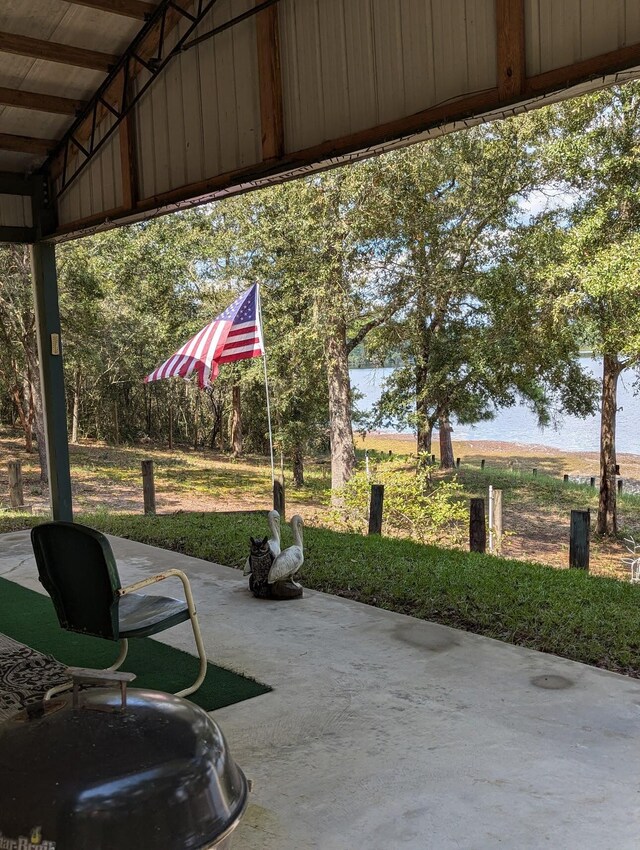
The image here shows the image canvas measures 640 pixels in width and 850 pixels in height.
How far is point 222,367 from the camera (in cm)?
1656

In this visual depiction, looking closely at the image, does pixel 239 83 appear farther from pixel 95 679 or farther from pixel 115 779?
pixel 115 779

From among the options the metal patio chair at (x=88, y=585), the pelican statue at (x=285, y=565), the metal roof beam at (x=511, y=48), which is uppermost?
the metal roof beam at (x=511, y=48)

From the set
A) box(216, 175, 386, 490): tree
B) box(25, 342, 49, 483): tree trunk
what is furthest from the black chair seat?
box(25, 342, 49, 483): tree trunk

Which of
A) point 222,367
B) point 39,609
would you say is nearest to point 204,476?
point 222,367

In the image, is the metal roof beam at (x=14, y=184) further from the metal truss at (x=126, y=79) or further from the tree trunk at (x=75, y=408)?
the tree trunk at (x=75, y=408)

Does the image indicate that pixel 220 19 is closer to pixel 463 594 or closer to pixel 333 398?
pixel 463 594

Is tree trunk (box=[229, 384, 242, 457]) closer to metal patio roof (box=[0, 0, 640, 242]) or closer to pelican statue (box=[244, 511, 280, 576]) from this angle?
metal patio roof (box=[0, 0, 640, 242])

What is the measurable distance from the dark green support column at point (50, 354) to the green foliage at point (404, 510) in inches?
190

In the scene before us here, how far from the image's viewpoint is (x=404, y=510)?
1062 centimetres

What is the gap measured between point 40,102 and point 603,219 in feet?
22.7

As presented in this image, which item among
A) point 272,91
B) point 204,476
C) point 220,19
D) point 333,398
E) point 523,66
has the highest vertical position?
point 220,19

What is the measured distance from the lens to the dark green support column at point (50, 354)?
669 centimetres

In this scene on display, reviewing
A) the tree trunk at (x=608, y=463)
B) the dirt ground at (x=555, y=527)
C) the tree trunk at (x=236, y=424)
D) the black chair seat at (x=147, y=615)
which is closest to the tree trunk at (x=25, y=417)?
the tree trunk at (x=236, y=424)

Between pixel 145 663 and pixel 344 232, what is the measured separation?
918 cm
